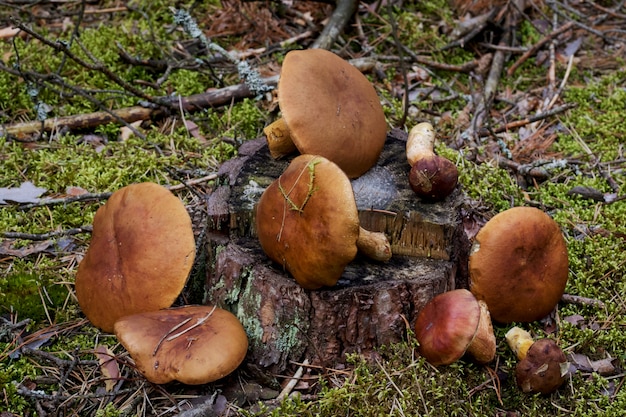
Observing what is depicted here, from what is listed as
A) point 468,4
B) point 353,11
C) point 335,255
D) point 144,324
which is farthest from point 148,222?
point 468,4

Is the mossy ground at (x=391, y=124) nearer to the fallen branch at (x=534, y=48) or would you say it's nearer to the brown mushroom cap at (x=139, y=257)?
the fallen branch at (x=534, y=48)

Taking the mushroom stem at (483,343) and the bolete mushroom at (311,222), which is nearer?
the bolete mushroom at (311,222)

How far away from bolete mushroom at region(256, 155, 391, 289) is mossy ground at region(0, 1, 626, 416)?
58 cm

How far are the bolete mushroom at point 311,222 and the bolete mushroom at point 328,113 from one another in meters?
0.28

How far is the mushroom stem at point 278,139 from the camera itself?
12.0ft

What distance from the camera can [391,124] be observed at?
5.31m

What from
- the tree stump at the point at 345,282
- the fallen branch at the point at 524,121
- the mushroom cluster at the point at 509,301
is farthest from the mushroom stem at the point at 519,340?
the fallen branch at the point at 524,121

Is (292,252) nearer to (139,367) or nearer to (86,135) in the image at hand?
(139,367)

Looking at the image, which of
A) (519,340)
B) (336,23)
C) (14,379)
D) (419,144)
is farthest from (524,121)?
(14,379)

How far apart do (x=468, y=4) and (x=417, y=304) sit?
14.7ft

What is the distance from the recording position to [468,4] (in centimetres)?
669

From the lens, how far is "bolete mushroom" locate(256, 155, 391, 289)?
278 cm

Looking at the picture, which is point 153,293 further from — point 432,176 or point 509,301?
point 509,301

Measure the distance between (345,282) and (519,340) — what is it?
0.98m
